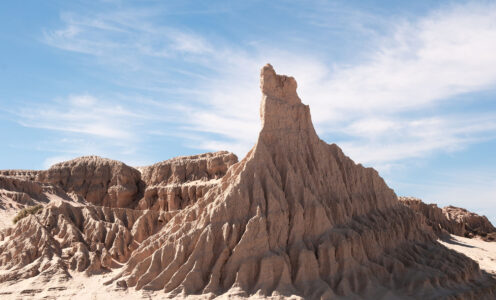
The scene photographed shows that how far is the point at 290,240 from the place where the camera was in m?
39.3

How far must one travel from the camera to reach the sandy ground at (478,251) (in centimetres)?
5831

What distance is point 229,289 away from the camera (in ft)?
117

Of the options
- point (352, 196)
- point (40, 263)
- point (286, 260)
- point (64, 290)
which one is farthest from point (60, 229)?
point (352, 196)

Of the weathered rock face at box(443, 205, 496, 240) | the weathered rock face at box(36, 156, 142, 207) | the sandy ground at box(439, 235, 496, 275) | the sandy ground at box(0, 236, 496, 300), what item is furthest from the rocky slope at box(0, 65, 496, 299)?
the weathered rock face at box(443, 205, 496, 240)

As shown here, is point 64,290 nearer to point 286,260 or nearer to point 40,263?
point 40,263

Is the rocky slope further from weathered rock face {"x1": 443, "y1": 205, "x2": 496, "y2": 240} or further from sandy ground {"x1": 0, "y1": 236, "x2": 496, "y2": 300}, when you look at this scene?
weathered rock face {"x1": 443, "y1": 205, "x2": 496, "y2": 240}

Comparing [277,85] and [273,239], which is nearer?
[273,239]

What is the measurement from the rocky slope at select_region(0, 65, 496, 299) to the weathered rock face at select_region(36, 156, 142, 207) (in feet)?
92.1

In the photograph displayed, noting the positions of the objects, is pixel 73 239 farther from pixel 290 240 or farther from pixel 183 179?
pixel 183 179

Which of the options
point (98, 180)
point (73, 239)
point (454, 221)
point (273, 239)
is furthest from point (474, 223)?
point (73, 239)

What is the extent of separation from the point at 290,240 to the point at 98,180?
49660 mm

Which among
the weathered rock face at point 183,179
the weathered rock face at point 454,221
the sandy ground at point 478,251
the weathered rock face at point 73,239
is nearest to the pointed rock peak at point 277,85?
the weathered rock face at point 73,239

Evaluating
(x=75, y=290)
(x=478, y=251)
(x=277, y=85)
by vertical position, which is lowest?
(x=75, y=290)

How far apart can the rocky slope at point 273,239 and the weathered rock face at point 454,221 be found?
4219 centimetres
